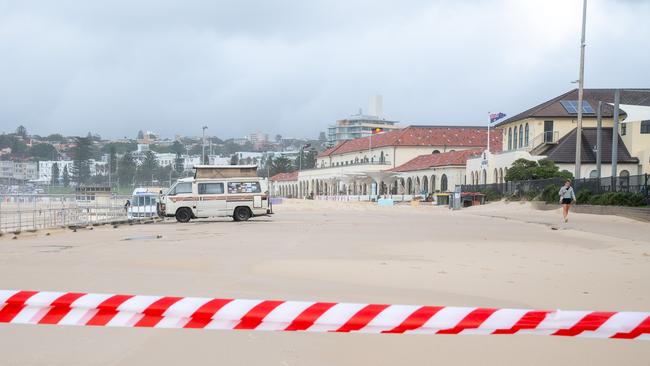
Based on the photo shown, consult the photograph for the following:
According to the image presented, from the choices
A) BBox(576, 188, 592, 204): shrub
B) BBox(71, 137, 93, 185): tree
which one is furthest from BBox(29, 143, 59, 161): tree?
BBox(576, 188, 592, 204): shrub

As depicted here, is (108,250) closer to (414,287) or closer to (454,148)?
(414,287)

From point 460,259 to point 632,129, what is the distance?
148 feet

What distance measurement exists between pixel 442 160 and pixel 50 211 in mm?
58748

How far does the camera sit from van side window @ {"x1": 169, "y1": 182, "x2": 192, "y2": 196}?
2911cm

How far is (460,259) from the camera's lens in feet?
43.4

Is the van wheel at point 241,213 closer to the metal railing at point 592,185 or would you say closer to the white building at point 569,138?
the metal railing at point 592,185

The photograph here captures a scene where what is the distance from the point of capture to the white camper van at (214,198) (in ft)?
95.3

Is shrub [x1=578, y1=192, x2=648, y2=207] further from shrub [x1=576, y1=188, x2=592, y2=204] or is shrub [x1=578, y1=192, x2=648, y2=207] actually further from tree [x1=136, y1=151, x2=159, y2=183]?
tree [x1=136, y1=151, x2=159, y2=183]

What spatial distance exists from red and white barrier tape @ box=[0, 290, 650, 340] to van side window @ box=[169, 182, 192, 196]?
82.0 feet

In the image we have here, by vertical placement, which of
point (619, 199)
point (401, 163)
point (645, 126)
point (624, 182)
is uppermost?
point (645, 126)

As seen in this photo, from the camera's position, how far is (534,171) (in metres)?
47.9

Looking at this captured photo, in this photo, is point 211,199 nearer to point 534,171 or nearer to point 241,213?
point 241,213

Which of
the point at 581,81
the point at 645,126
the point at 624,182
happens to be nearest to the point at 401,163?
the point at 645,126

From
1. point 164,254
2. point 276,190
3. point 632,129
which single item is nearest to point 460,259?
point 164,254
